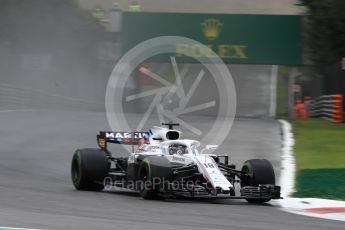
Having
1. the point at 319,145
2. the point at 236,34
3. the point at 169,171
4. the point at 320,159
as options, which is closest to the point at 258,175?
the point at 169,171

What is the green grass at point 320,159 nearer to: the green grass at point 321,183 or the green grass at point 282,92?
the green grass at point 321,183

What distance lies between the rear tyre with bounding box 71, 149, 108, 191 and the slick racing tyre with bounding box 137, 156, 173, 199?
1325mm

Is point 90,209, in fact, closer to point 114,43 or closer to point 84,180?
point 84,180

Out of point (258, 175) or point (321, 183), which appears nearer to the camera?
point (258, 175)

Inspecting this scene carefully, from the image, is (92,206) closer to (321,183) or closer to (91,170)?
(91,170)

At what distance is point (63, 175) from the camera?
49.4 ft

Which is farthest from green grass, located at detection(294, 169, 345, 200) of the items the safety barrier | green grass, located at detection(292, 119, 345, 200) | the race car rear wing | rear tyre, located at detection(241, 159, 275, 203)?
the safety barrier

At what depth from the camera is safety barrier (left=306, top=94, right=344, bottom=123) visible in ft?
95.8

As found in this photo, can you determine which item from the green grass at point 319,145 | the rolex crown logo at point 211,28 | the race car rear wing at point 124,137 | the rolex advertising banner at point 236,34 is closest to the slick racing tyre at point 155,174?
the race car rear wing at point 124,137

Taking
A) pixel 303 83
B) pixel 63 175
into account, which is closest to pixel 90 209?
pixel 63 175

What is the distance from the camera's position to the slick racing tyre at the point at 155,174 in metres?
11.1

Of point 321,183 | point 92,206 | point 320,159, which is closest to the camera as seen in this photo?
point 92,206

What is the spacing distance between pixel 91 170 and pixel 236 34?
22299mm

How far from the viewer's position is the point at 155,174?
11117 millimetres
